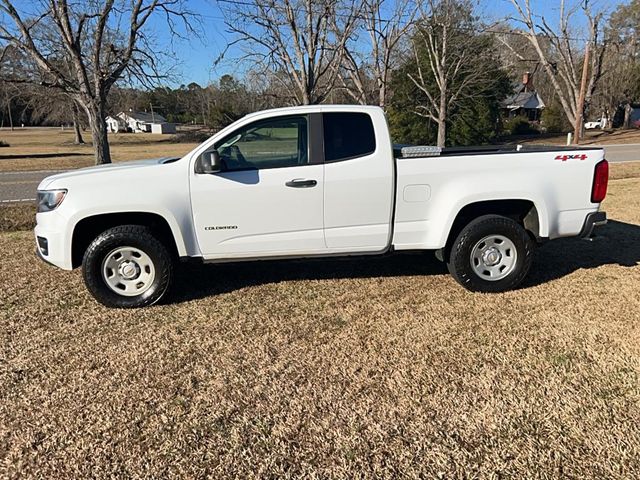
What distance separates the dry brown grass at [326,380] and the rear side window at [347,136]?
1.39 m

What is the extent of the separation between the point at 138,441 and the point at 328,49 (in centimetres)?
1601

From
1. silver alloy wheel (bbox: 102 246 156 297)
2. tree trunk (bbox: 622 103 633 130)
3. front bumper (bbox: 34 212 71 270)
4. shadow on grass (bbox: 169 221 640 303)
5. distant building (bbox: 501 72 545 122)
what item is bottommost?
shadow on grass (bbox: 169 221 640 303)

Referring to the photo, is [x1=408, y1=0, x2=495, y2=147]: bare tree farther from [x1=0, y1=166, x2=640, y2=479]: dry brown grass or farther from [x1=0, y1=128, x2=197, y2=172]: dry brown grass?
[x1=0, y1=166, x2=640, y2=479]: dry brown grass

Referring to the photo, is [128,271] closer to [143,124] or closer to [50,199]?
[50,199]

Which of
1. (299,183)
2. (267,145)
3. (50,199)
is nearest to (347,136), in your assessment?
(299,183)

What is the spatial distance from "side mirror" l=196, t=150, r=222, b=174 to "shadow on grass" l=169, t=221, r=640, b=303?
3.56 ft

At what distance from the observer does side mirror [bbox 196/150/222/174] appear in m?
4.02

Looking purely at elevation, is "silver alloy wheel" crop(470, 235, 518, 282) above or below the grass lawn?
below

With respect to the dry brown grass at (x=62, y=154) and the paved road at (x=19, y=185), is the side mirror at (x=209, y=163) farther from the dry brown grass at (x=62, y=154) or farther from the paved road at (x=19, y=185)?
the dry brown grass at (x=62, y=154)

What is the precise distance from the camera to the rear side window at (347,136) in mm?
4340

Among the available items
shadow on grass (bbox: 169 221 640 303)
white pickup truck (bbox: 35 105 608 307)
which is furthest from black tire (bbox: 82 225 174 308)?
shadow on grass (bbox: 169 221 640 303)

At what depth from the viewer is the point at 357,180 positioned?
4.29 meters

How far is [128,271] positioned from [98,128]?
659cm

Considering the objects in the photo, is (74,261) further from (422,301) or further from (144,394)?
(422,301)
